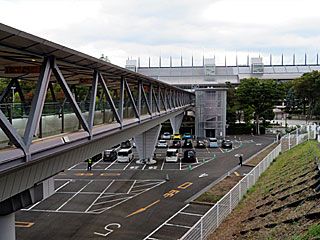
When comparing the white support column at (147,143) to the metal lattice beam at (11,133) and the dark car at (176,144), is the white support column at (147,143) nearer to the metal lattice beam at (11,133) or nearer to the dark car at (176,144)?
the dark car at (176,144)

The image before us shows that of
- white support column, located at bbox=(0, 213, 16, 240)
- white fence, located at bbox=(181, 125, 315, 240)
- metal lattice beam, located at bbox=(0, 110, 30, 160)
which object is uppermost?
metal lattice beam, located at bbox=(0, 110, 30, 160)

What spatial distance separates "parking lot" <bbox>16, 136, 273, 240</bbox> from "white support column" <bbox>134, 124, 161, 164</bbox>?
1218 millimetres

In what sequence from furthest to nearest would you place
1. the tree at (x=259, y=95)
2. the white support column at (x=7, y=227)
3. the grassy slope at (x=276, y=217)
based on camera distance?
1. the tree at (x=259, y=95)
2. the white support column at (x=7, y=227)
3. the grassy slope at (x=276, y=217)

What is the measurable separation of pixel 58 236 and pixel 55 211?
3.90m

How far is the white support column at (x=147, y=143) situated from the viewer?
31562 mm

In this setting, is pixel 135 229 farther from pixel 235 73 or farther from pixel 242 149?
pixel 235 73

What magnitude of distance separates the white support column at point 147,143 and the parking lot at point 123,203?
1.22m

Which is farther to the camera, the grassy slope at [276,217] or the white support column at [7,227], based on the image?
the white support column at [7,227]

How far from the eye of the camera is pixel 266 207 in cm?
1208

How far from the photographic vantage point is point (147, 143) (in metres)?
31.8

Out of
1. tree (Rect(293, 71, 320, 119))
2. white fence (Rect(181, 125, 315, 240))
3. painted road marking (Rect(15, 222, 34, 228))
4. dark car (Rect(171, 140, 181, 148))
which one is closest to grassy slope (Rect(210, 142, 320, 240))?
white fence (Rect(181, 125, 315, 240))

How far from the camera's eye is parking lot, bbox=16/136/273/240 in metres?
14.5

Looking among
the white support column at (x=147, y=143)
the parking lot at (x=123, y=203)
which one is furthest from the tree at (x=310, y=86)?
the white support column at (x=147, y=143)

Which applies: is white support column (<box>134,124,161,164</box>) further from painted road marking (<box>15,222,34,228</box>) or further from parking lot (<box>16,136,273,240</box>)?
painted road marking (<box>15,222,34,228</box>)
